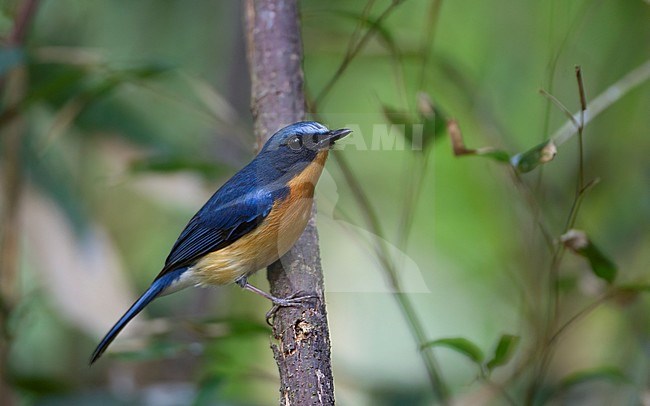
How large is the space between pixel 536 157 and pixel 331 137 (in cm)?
74

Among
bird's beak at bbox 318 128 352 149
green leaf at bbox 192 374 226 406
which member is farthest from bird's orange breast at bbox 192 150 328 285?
green leaf at bbox 192 374 226 406

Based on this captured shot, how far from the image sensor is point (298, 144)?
2891 mm

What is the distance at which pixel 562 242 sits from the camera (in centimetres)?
274

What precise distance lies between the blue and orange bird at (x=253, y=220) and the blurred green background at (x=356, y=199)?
208 mm

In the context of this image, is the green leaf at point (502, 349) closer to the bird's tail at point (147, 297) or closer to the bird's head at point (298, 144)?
the bird's head at point (298, 144)

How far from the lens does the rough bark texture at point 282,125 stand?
7.75 ft

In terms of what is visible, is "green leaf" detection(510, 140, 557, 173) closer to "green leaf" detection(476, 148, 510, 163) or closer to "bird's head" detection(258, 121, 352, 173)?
"green leaf" detection(476, 148, 510, 163)

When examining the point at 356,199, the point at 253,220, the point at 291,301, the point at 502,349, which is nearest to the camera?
the point at 291,301

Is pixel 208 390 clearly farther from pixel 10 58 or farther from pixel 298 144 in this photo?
pixel 10 58

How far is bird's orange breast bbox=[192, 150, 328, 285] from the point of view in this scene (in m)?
2.95

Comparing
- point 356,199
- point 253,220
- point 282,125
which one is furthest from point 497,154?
point 356,199

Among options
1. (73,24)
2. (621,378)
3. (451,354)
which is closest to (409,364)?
(451,354)

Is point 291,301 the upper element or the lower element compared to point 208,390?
upper

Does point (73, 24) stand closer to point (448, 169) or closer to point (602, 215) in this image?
point (448, 169)
